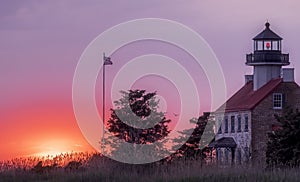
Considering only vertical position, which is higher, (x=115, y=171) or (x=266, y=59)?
(x=266, y=59)

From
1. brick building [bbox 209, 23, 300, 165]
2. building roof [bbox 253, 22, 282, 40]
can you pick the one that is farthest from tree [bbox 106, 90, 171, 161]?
building roof [bbox 253, 22, 282, 40]

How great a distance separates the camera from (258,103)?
77.4 m

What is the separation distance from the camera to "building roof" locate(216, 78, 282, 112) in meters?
77.9

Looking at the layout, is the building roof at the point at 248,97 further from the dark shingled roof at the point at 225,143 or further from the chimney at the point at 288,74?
the dark shingled roof at the point at 225,143

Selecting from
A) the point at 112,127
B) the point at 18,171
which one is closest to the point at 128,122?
the point at 112,127

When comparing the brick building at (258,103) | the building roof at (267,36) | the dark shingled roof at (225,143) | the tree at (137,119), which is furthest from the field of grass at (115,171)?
the building roof at (267,36)

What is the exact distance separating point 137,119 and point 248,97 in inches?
787

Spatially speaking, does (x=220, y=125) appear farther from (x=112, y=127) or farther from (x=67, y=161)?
(x=67, y=161)

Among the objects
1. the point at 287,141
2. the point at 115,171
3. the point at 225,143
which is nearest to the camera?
the point at 115,171

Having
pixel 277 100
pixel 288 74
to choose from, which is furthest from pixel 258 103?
pixel 288 74

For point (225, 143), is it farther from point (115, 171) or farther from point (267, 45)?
point (115, 171)

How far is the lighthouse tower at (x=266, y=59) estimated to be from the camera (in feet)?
263

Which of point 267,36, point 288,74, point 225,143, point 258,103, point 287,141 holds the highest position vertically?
point 267,36

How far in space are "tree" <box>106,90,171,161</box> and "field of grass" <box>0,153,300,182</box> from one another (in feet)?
70.3
